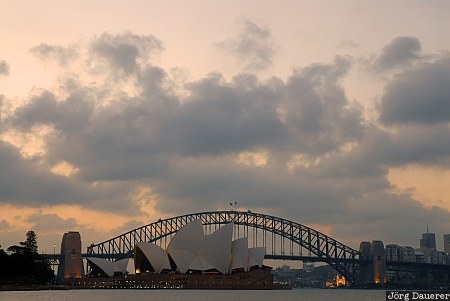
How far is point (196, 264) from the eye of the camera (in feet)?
471

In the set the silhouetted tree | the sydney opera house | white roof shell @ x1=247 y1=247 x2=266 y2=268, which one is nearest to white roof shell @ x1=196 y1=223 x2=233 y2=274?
the sydney opera house

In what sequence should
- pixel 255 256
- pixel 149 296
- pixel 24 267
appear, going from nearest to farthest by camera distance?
pixel 149 296, pixel 24 267, pixel 255 256

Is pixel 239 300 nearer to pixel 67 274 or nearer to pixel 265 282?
pixel 265 282

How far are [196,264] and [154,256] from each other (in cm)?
837

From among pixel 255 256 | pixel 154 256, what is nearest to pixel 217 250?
pixel 154 256

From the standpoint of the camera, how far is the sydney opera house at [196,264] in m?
143

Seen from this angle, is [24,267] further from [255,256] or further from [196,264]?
[255,256]

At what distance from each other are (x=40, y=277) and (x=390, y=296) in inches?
4052

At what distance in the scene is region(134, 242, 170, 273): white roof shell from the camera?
14612 centimetres

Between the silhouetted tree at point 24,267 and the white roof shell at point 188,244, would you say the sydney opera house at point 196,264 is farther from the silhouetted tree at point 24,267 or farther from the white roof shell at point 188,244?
the silhouetted tree at point 24,267

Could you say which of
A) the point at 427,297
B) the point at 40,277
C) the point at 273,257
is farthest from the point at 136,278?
the point at 427,297

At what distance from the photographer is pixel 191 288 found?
472 feet

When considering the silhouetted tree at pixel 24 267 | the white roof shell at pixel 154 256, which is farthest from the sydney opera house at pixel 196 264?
the silhouetted tree at pixel 24 267

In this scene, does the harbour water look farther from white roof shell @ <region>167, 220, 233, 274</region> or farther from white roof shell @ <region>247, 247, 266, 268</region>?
white roof shell @ <region>247, 247, 266, 268</region>
